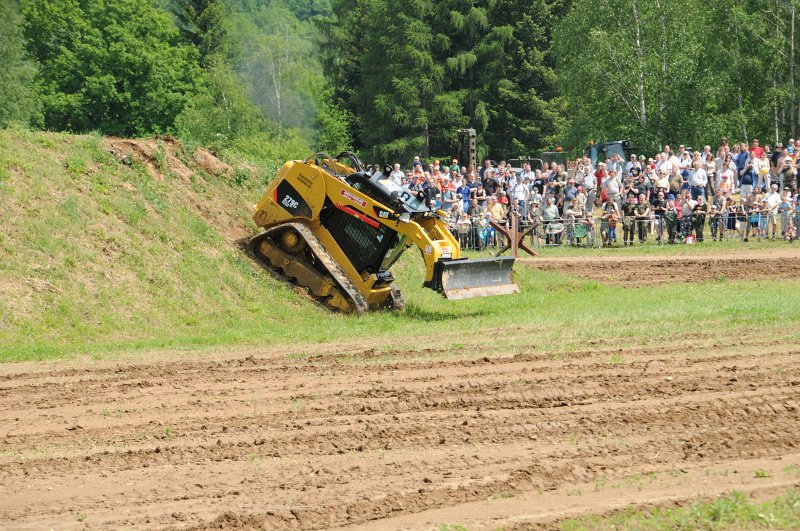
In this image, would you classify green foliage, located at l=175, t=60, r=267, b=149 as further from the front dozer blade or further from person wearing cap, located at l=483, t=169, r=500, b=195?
the front dozer blade

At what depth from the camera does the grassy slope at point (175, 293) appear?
1583cm

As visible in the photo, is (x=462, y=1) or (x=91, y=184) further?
(x=462, y=1)

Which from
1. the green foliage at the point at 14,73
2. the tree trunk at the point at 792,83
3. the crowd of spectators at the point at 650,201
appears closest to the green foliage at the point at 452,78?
the green foliage at the point at 14,73

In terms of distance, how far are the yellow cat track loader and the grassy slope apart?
47 centimetres

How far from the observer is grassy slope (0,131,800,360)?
1583cm

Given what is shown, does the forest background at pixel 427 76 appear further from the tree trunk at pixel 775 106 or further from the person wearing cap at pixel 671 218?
the person wearing cap at pixel 671 218

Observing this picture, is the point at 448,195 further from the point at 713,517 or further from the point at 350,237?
the point at 713,517

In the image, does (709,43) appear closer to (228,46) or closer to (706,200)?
(706,200)

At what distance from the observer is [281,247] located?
20094mm

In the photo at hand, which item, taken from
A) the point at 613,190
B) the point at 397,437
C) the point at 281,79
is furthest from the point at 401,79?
the point at 397,437

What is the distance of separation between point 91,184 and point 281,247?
3585mm

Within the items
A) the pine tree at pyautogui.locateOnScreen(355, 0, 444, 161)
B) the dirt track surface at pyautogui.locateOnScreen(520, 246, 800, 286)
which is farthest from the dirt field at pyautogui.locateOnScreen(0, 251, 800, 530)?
the pine tree at pyautogui.locateOnScreen(355, 0, 444, 161)

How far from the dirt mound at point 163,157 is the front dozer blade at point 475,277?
6.57 meters

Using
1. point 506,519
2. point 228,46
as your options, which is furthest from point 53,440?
point 228,46
